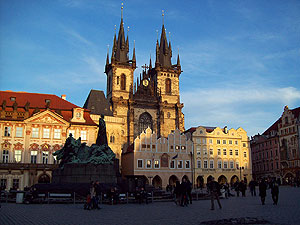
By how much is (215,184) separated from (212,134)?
43425mm

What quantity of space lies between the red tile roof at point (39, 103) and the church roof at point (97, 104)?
828 centimetres

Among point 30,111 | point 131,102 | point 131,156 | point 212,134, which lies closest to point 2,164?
point 30,111

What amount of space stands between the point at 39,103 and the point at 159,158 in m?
19.6

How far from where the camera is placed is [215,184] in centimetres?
1563

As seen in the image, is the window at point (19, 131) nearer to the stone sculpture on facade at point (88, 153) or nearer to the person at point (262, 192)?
the stone sculpture on facade at point (88, 153)

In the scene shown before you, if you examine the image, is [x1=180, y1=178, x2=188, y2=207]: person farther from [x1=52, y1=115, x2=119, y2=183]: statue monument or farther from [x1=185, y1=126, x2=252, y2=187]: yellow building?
[x1=185, y1=126, x2=252, y2=187]: yellow building

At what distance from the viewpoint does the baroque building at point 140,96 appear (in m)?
62.1

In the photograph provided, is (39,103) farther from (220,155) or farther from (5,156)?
(220,155)

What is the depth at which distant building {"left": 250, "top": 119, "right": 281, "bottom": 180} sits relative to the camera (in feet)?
203

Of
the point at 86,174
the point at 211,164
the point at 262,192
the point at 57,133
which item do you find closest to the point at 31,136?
the point at 57,133

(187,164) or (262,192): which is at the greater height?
(187,164)

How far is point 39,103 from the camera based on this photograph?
45.8 m

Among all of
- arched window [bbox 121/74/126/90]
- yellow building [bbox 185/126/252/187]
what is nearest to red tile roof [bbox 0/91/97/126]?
yellow building [bbox 185/126/252/187]

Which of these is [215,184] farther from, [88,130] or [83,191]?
[88,130]
